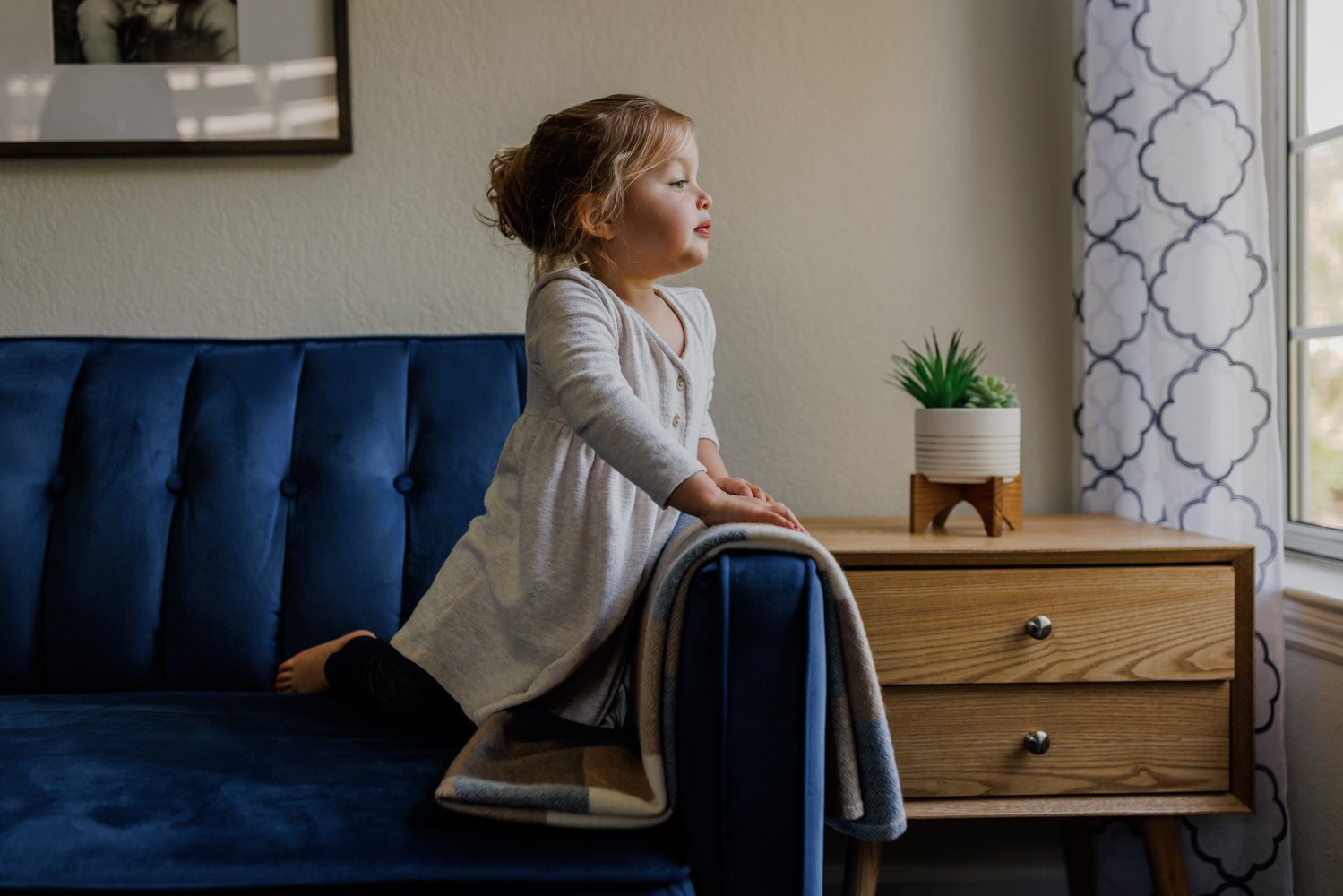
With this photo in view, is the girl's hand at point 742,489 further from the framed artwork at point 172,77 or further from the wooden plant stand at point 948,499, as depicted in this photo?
the framed artwork at point 172,77

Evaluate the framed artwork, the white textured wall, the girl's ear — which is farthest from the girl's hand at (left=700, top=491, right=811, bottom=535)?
the framed artwork

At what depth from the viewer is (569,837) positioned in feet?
2.81

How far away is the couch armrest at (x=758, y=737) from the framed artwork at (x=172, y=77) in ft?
3.81

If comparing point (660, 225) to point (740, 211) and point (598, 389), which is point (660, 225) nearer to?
point (598, 389)

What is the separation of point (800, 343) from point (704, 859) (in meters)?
1.02

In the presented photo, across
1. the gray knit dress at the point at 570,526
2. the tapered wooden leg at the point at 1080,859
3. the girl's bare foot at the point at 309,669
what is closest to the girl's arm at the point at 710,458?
the gray knit dress at the point at 570,526

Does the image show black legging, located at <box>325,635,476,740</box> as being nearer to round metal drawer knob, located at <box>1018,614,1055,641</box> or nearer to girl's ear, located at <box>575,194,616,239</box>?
girl's ear, located at <box>575,194,616,239</box>

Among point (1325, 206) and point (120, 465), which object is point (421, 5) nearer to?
point (120, 465)

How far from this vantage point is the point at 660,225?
1.22 metres

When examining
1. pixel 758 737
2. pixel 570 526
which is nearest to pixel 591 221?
pixel 570 526

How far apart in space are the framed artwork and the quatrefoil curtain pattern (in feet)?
3.98

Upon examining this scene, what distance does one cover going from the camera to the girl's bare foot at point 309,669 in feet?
4.14

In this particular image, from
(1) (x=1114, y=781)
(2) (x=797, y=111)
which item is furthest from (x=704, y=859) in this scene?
(2) (x=797, y=111)

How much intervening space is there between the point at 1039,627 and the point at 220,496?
1.07 metres
